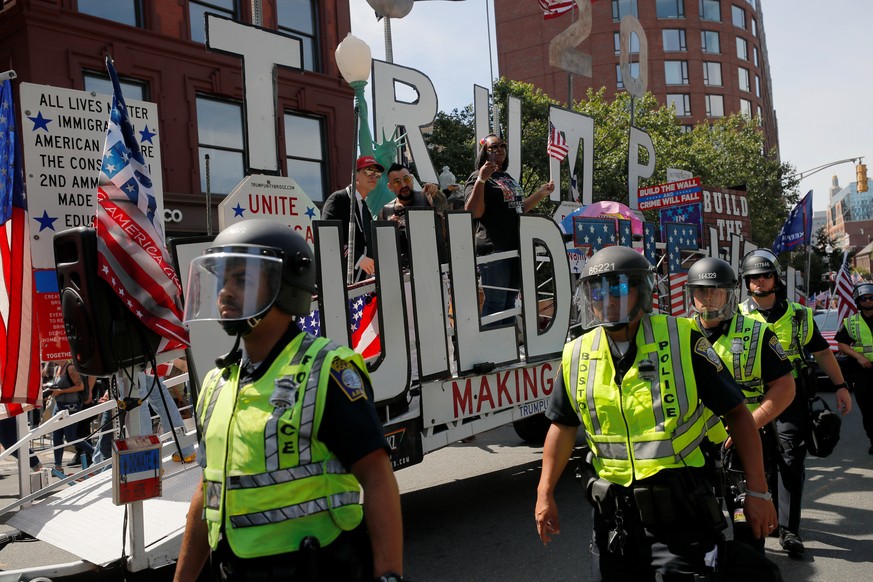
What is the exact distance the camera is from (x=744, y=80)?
66.6 meters

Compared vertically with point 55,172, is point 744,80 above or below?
above

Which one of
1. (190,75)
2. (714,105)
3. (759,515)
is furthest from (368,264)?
(714,105)

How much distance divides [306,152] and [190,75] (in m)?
3.50

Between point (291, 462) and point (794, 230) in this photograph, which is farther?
→ point (794, 230)

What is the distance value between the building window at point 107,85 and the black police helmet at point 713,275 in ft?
46.6

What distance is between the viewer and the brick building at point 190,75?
1594 cm

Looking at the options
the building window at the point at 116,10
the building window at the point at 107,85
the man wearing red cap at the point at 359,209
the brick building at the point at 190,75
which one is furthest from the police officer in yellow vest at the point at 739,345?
the building window at the point at 116,10

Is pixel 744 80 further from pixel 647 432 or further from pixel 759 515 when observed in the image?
pixel 647 432

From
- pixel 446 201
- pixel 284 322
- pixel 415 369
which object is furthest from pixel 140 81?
pixel 284 322

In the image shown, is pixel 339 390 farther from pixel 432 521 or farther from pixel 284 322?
pixel 432 521

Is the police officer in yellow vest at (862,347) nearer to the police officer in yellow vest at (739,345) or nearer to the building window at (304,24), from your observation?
the police officer in yellow vest at (739,345)

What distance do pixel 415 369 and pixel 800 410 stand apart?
292cm

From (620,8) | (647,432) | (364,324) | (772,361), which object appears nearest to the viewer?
(647,432)

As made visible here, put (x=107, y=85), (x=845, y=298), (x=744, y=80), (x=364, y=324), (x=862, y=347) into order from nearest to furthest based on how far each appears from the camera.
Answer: (x=364, y=324) → (x=862, y=347) → (x=845, y=298) → (x=107, y=85) → (x=744, y=80)
